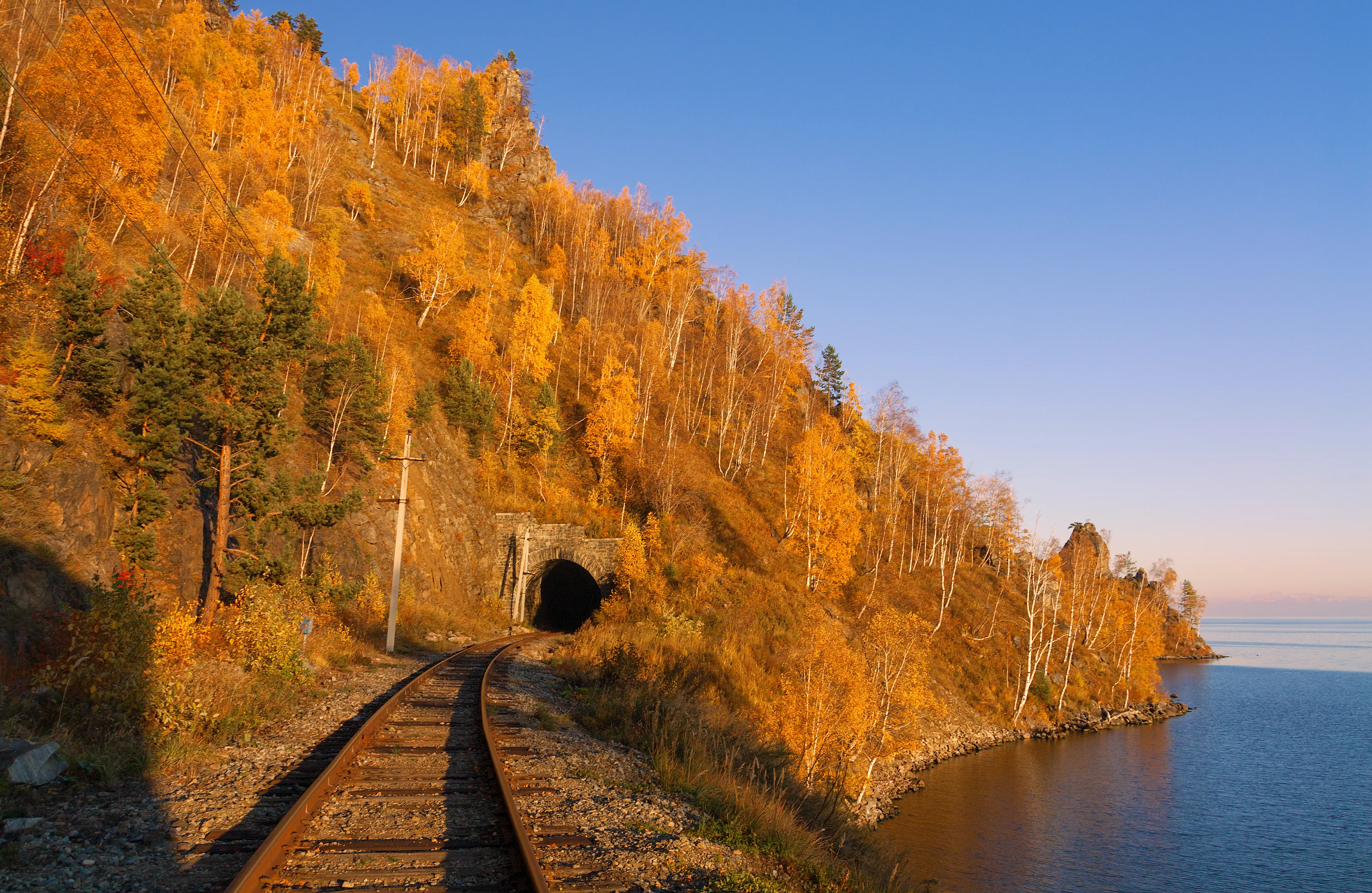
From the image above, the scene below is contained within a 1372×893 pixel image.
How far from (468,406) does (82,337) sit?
26110 mm

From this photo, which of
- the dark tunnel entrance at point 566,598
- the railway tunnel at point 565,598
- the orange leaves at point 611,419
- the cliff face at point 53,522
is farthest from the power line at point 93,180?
the dark tunnel entrance at point 566,598

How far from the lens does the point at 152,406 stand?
57.3 feet

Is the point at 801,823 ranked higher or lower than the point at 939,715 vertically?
higher

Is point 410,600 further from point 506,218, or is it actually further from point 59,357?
point 506,218

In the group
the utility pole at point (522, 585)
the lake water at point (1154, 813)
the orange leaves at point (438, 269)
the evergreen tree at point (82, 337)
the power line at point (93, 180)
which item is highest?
the orange leaves at point (438, 269)

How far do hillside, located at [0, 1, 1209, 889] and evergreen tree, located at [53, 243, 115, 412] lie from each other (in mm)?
74

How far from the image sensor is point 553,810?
6672mm

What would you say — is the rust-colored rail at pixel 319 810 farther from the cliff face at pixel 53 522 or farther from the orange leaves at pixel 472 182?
the orange leaves at pixel 472 182

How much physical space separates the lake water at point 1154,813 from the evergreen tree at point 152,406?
21.2m

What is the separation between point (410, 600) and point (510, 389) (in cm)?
2029

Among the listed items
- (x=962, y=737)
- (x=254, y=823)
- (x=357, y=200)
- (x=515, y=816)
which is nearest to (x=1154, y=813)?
(x=962, y=737)

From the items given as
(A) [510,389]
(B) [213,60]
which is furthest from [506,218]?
(A) [510,389]

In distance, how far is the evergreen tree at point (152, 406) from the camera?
17.3 m

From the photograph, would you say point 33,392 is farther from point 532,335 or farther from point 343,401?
point 532,335
